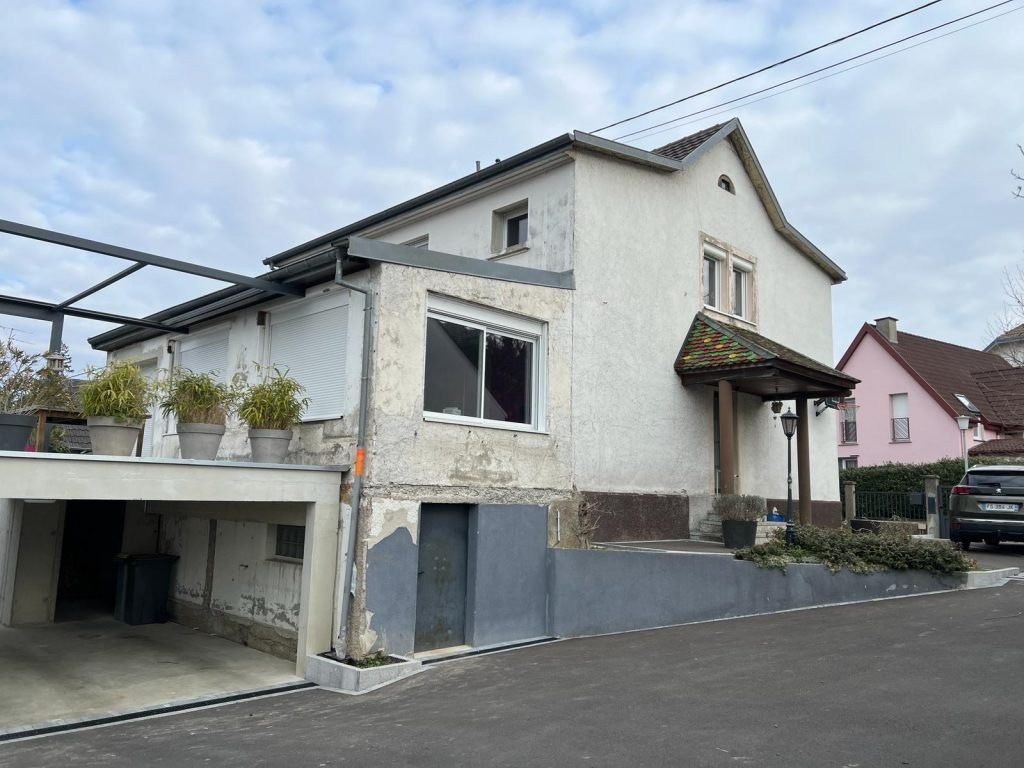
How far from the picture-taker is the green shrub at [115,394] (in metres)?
8.58

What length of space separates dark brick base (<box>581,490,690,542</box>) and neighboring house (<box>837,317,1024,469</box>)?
58.2 ft

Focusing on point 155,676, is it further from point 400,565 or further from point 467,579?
point 467,579

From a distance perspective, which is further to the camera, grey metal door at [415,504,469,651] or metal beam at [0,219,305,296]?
grey metal door at [415,504,469,651]

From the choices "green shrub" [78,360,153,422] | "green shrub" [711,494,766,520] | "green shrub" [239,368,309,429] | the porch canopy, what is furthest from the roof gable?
"green shrub" [78,360,153,422]

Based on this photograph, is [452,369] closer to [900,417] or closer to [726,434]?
[726,434]

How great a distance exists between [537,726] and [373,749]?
1301 mm

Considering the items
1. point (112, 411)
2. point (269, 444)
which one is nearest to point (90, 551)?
point (269, 444)

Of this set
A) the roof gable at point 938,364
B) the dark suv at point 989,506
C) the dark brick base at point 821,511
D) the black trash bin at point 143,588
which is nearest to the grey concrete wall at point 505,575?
the black trash bin at point 143,588

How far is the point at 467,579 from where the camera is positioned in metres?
10.0

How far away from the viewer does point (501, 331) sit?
10.9 meters

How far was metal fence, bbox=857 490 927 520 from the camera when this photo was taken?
938 inches

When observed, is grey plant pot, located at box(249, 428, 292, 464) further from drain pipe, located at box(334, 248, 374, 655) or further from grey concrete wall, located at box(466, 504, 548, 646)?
grey concrete wall, located at box(466, 504, 548, 646)

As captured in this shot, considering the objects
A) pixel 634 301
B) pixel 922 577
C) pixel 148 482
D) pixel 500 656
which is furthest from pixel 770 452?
pixel 148 482

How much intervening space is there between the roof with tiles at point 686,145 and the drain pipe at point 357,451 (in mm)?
7650
